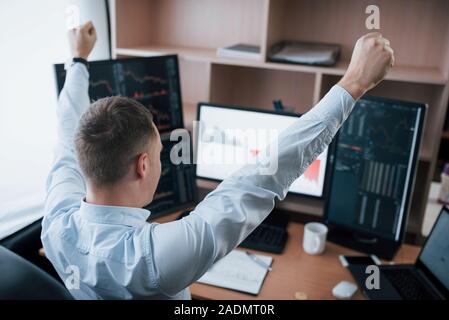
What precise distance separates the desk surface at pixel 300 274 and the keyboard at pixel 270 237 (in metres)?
0.03

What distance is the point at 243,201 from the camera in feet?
2.76

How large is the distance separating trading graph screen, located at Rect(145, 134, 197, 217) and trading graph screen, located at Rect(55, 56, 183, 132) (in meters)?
0.11

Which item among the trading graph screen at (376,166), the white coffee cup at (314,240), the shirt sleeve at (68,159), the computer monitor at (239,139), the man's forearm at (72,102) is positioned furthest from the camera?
the computer monitor at (239,139)

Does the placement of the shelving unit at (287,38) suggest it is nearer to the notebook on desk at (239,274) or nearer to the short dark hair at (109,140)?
the notebook on desk at (239,274)

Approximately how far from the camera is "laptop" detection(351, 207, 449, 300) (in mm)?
1378

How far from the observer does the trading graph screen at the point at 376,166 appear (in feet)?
4.99

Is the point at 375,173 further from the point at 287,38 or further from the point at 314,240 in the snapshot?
the point at 287,38

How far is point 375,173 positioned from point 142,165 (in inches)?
38.2

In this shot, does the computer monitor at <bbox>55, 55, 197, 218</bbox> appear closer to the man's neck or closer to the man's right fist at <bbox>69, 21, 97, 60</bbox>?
the man's right fist at <bbox>69, 21, 97, 60</bbox>

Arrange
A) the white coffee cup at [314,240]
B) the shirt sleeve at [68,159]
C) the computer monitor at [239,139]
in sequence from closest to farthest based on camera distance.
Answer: the shirt sleeve at [68,159] < the white coffee cup at [314,240] < the computer monitor at [239,139]

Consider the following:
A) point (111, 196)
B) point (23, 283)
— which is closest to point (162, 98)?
point (111, 196)

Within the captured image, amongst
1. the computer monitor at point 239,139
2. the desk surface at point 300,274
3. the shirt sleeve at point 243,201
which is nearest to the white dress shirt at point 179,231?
the shirt sleeve at point 243,201

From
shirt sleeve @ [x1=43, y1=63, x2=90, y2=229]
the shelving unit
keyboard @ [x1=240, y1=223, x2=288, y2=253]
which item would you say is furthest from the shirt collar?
the shelving unit

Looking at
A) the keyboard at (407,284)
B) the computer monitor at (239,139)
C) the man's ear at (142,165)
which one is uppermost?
the man's ear at (142,165)
